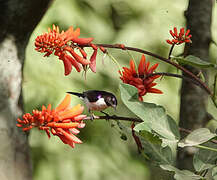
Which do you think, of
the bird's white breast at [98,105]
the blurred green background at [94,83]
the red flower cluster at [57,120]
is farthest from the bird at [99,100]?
the blurred green background at [94,83]

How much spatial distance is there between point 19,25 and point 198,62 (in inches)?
26.8

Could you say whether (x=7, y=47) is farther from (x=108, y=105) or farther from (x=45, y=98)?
(x=45, y=98)

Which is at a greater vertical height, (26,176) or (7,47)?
(7,47)

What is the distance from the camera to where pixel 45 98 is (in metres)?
1.94

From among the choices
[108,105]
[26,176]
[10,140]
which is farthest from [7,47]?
[108,105]

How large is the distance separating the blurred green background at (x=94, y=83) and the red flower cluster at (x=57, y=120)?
1364 millimetres

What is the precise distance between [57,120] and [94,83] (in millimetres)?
1638

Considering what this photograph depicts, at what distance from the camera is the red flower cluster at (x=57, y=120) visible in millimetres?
444

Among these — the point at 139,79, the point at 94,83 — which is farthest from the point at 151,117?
the point at 94,83

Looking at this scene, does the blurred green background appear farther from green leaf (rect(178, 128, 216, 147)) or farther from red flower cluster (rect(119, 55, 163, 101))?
green leaf (rect(178, 128, 216, 147))

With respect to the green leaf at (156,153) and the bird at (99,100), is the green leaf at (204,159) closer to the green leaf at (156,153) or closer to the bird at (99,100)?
the green leaf at (156,153)

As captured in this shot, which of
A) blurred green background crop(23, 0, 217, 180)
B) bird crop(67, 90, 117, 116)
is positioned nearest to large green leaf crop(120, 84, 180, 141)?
bird crop(67, 90, 117, 116)

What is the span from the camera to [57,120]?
1.47 feet

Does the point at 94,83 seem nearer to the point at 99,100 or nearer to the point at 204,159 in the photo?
the point at 99,100
